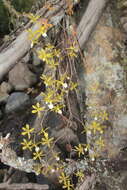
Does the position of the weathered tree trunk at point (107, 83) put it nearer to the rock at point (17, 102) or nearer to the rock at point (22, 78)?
the rock at point (17, 102)

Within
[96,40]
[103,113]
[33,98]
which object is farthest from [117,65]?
[33,98]

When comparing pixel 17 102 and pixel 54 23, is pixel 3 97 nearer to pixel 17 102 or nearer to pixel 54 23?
pixel 17 102

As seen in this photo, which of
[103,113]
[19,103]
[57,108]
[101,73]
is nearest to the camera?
[57,108]

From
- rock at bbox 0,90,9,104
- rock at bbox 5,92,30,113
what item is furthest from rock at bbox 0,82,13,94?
rock at bbox 5,92,30,113

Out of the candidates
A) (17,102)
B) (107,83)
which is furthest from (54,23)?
(17,102)

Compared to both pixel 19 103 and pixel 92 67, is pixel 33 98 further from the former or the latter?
pixel 92 67

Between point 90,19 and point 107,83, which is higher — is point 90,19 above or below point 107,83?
above

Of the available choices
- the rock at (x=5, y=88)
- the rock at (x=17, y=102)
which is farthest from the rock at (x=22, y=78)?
the rock at (x=17, y=102)
